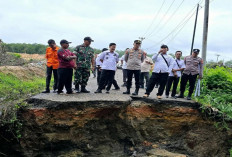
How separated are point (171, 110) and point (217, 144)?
68.5 inches

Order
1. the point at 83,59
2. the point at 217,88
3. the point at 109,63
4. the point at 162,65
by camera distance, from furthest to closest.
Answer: the point at 217,88 < the point at 109,63 < the point at 83,59 < the point at 162,65

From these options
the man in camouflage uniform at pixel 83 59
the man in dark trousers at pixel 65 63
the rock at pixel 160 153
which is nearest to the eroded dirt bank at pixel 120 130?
the rock at pixel 160 153

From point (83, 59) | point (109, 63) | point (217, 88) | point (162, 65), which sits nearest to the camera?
point (162, 65)

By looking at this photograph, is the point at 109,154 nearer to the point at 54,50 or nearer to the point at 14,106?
the point at 14,106

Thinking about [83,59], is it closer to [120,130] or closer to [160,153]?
[120,130]

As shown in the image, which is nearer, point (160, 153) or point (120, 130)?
point (160, 153)

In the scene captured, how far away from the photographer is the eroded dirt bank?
564cm

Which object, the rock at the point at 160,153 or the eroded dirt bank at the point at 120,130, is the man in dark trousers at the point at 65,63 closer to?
the eroded dirt bank at the point at 120,130

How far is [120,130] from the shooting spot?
21.0ft

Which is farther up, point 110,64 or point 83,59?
point 83,59

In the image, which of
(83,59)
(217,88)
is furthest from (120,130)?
(217,88)

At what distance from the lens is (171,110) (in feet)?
21.2

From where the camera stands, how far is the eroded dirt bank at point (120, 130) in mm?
5637

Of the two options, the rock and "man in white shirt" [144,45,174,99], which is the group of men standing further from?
the rock
